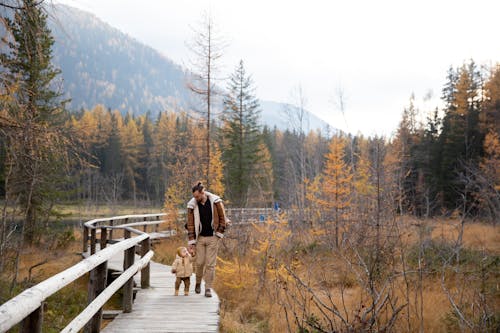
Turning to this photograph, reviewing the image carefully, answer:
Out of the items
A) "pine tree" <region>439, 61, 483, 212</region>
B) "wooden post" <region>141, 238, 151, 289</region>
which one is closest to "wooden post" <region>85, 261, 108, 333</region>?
"wooden post" <region>141, 238, 151, 289</region>

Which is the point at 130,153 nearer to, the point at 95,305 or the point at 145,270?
the point at 145,270

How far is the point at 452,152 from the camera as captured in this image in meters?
36.3

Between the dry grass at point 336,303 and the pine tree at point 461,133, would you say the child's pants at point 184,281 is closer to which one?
the dry grass at point 336,303

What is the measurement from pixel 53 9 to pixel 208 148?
617 inches

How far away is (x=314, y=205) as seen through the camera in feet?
67.2

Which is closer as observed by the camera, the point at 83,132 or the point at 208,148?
the point at 83,132

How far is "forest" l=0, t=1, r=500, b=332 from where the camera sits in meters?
5.28

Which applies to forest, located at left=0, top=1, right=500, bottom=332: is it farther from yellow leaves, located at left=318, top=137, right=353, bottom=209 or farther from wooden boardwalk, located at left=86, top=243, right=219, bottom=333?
wooden boardwalk, located at left=86, top=243, right=219, bottom=333

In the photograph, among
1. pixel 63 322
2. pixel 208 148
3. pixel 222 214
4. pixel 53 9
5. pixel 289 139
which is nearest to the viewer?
pixel 53 9

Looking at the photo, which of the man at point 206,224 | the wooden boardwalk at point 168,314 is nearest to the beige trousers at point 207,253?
the man at point 206,224

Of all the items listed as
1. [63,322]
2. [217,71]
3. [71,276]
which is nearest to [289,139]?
[217,71]

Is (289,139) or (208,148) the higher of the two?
(289,139)

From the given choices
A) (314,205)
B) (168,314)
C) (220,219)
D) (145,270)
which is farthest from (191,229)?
(314,205)

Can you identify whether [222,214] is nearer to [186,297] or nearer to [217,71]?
[186,297]
